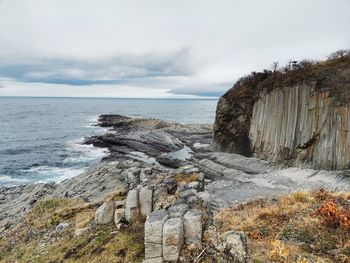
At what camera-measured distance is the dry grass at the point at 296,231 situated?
830 centimetres

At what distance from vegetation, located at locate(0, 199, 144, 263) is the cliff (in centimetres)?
2260

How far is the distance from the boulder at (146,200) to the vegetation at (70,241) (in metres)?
0.42

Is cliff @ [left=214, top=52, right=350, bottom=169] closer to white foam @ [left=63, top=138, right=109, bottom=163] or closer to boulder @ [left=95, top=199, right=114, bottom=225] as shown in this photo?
white foam @ [left=63, top=138, right=109, bottom=163]

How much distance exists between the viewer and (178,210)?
9.41m

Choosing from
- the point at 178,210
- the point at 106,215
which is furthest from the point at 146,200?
the point at 178,210

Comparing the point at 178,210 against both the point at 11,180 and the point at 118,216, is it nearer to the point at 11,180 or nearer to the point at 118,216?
the point at 118,216

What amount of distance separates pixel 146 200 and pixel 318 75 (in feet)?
89.4

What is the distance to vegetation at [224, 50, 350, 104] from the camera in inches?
1234

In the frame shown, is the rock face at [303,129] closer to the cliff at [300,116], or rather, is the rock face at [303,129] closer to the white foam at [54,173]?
the cliff at [300,116]

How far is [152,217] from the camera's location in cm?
902

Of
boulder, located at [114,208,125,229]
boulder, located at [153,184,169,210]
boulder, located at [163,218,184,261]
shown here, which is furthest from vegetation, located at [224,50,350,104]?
boulder, located at [163,218,184,261]

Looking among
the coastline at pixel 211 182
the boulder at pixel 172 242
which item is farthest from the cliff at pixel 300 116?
the boulder at pixel 172 242

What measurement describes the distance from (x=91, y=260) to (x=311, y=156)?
26.7m

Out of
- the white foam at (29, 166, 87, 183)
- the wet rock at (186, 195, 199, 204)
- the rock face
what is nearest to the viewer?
the wet rock at (186, 195, 199, 204)
